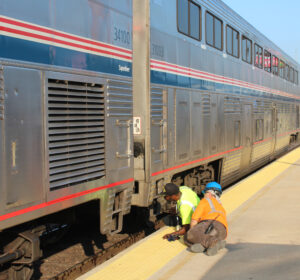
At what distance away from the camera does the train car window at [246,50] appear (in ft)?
35.6

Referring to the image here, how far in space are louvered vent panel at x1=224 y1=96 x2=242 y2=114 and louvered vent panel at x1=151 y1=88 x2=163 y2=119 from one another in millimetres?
3211

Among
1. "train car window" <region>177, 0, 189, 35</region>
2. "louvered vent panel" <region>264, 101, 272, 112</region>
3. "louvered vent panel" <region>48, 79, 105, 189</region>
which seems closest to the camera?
"louvered vent panel" <region>48, 79, 105, 189</region>

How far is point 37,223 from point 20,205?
0.85 meters

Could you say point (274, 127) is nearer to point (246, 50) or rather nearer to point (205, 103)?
point (246, 50)

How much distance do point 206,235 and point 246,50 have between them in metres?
7.31

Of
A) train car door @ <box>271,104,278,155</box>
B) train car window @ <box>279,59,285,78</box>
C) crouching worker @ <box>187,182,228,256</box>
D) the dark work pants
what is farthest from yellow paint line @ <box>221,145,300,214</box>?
train car window @ <box>279,59,285,78</box>

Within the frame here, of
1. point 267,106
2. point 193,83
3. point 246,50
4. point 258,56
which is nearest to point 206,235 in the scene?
point 193,83

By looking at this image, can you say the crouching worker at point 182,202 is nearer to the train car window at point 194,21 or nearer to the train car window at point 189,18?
the train car window at point 189,18

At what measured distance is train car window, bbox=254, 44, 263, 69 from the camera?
1220cm

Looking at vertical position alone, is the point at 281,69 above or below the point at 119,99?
above

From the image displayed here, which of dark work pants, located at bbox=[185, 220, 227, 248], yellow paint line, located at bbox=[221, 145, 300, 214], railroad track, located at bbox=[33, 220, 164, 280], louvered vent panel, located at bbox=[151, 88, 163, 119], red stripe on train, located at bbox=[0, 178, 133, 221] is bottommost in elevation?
railroad track, located at bbox=[33, 220, 164, 280]

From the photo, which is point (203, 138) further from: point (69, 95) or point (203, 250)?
point (69, 95)

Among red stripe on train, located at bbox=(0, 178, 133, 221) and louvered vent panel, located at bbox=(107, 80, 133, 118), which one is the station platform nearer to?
red stripe on train, located at bbox=(0, 178, 133, 221)

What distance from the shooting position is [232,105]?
9.82 metres
